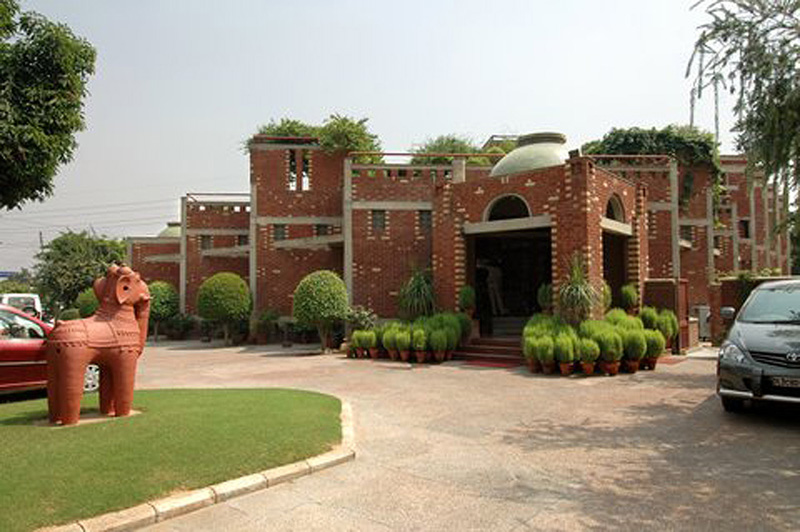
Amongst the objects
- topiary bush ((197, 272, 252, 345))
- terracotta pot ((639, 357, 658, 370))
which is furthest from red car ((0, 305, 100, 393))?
topiary bush ((197, 272, 252, 345))

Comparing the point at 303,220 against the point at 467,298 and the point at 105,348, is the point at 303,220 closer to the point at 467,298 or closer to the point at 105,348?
the point at 467,298

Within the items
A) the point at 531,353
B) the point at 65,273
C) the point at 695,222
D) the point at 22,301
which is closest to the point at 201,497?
the point at 531,353

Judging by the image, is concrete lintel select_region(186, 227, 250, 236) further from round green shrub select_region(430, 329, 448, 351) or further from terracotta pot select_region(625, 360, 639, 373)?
terracotta pot select_region(625, 360, 639, 373)

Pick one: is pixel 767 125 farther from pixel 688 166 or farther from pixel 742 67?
pixel 688 166

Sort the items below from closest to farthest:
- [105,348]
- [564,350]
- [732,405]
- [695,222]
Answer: [105,348]
[732,405]
[564,350]
[695,222]

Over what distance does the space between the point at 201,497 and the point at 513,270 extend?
1533 cm

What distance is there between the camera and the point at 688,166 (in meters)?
23.4

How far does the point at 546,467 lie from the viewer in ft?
15.7

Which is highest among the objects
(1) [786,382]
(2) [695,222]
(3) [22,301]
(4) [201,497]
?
Result: (2) [695,222]

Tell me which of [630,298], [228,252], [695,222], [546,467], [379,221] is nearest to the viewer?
[546,467]

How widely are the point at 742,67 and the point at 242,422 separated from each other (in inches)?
291

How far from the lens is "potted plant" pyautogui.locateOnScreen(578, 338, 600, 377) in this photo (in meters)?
10.0

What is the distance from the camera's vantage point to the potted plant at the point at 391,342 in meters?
13.0

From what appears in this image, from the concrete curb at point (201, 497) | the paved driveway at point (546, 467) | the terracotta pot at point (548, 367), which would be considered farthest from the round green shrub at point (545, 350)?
Answer: the concrete curb at point (201, 497)
